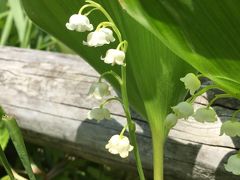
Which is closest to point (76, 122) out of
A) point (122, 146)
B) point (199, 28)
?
point (122, 146)

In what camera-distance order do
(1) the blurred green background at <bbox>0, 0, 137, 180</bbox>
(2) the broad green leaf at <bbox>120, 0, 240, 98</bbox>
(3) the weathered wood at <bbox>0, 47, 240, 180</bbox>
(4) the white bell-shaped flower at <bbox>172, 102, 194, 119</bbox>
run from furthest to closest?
(1) the blurred green background at <bbox>0, 0, 137, 180</bbox> → (3) the weathered wood at <bbox>0, 47, 240, 180</bbox> → (4) the white bell-shaped flower at <bbox>172, 102, 194, 119</bbox> → (2) the broad green leaf at <bbox>120, 0, 240, 98</bbox>

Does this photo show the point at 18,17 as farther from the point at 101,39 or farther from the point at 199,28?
the point at 199,28

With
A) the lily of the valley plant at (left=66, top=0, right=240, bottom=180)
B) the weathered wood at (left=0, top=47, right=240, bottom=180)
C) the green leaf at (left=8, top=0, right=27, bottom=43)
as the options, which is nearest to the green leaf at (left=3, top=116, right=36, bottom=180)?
the lily of the valley plant at (left=66, top=0, right=240, bottom=180)

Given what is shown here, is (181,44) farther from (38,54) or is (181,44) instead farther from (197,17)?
(38,54)

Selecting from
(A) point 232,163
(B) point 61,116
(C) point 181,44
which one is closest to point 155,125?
(A) point 232,163

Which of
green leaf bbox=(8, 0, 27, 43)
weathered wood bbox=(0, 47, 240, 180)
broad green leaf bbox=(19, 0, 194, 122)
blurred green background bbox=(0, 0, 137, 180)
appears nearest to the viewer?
broad green leaf bbox=(19, 0, 194, 122)

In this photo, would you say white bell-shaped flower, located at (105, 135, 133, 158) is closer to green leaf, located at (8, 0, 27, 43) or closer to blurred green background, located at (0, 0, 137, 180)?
blurred green background, located at (0, 0, 137, 180)
